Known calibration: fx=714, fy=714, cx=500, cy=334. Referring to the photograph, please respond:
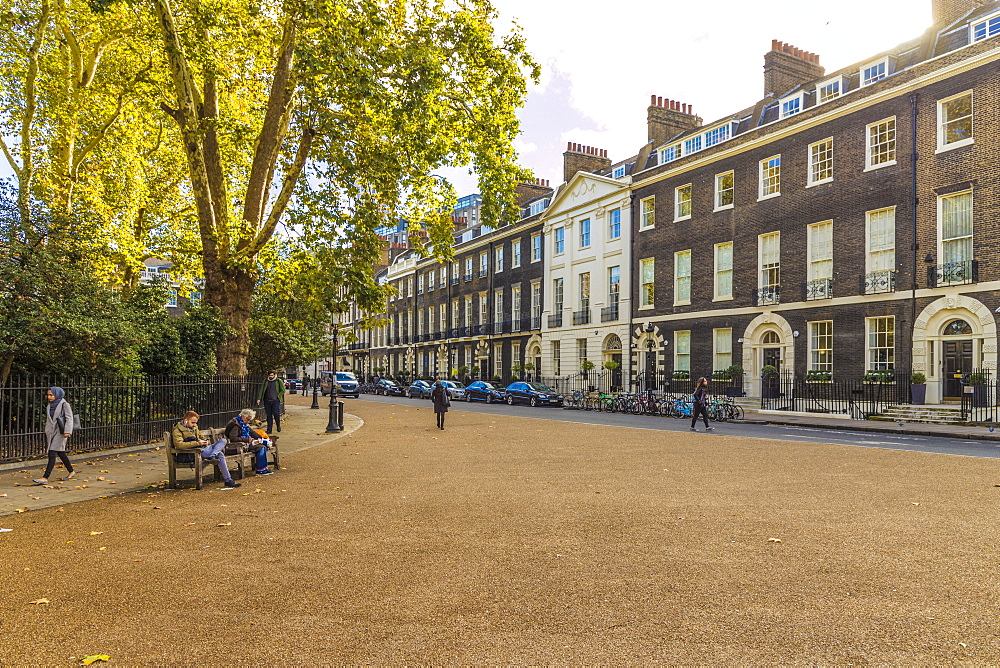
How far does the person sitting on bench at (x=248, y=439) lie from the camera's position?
11266 millimetres

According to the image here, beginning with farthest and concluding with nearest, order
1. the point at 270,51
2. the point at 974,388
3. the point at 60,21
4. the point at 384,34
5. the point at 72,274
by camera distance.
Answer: the point at 974,388 → the point at 270,51 → the point at 60,21 → the point at 384,34 → the point at 72,274

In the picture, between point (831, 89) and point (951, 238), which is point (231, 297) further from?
point (831, 89)

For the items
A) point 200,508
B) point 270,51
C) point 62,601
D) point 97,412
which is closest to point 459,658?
point 62,601

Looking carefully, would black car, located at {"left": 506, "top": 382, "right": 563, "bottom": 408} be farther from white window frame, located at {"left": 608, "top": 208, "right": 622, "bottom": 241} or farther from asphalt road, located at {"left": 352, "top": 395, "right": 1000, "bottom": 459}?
asphalt road, located at {"left": 352, "top": 395, "right": 1000, "bottom": 459}

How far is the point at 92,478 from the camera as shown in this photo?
424 inches

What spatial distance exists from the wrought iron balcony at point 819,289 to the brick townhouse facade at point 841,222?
0.17ft

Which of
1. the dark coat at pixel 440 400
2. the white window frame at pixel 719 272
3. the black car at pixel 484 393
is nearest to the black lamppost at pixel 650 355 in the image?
the white window frame at pixel 719 272

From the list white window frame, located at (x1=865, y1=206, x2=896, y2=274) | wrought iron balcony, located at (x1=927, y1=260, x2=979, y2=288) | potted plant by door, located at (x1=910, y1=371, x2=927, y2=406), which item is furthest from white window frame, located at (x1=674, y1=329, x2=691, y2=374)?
wrought iron balcony, located at (x1=927, y1=260, x2=979, y2=288)

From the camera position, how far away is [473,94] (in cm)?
1702

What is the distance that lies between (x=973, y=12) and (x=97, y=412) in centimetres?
2969

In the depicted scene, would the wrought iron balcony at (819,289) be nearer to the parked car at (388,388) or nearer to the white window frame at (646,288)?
the white window frame at (646,288)

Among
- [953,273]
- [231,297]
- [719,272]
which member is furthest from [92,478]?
[719,272]

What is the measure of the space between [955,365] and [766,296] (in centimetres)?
803

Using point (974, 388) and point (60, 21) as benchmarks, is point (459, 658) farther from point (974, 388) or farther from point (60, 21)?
point (974, 388)
